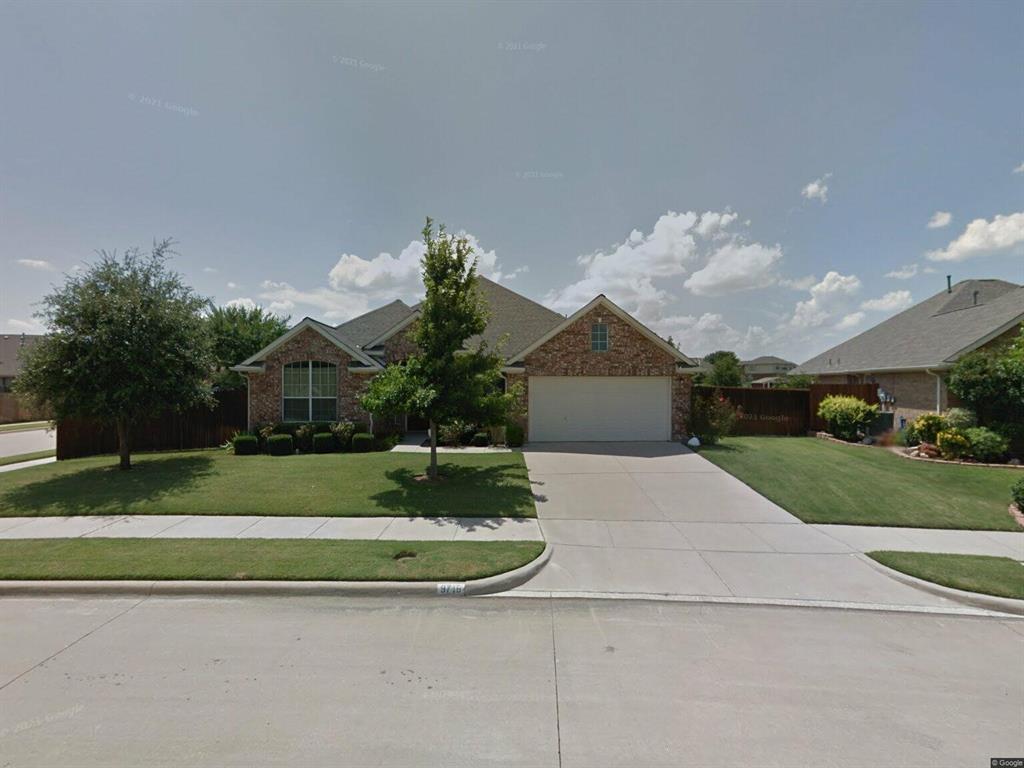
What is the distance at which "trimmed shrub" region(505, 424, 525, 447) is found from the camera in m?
14.4

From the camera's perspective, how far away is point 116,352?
10.6 metres

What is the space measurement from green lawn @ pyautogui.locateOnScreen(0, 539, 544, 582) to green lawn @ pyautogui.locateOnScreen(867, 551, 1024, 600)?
16.7 feet

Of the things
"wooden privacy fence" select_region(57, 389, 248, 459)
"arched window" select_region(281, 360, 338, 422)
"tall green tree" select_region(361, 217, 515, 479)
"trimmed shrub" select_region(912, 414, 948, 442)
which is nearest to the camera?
"tall green tree" select_region(361, 217, 515, 479)

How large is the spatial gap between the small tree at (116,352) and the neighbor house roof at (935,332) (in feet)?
79.9

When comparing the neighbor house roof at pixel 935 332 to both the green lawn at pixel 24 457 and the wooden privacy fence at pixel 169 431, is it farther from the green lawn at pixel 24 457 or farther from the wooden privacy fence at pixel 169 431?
the green lawn at pixel 24 457

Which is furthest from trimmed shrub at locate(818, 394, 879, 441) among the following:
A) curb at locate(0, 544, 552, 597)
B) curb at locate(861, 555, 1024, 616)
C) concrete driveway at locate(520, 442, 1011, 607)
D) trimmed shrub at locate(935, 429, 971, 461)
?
curb at locate(0, 544, 552, 597)

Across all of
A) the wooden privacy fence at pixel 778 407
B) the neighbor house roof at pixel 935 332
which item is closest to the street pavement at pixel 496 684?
the wooden privacy fence at pixel 778 407

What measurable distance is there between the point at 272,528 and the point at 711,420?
13.6 meters

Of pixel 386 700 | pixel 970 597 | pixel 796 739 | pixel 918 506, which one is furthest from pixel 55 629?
pixel 918 506

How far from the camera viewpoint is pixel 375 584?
16.4ft

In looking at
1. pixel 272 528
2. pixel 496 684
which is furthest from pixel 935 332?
pixel 272 528

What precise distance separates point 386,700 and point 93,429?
1726cm

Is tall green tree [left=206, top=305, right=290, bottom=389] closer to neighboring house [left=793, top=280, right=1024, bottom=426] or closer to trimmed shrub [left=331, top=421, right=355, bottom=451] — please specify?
trimmed shrub [left=331, top=421, right=355, bottom=451]

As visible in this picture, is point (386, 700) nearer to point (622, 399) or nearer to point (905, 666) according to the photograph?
point (905, 666)
